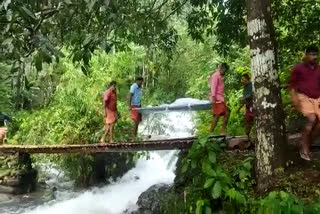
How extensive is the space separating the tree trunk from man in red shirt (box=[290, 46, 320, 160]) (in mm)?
465

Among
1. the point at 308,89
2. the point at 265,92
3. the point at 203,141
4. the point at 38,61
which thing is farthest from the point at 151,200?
the point at 38,61

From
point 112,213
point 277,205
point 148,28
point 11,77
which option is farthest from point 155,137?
point 11,77

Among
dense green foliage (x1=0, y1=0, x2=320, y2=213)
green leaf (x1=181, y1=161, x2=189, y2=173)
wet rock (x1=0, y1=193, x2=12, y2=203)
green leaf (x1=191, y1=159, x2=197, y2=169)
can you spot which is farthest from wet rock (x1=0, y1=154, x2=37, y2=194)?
green leaf (x1=191, y1=159, x2=197, y2=169)

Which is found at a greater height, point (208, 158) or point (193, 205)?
point (208, 158)

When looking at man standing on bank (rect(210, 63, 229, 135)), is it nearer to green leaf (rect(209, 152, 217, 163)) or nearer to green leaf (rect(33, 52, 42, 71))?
green leaf (rect(209, 152, 217, 163))

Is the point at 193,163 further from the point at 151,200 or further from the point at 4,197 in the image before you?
the point at 4,197

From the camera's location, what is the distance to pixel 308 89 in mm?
4812

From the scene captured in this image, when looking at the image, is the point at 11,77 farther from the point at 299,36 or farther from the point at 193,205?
the point at 299,36

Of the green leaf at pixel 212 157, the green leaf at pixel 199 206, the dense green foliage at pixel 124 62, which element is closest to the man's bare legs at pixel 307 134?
the dense green foliage at pixel 124 62

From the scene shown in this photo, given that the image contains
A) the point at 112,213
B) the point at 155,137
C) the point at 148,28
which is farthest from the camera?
the point at 155,137

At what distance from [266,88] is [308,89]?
66 centimetres

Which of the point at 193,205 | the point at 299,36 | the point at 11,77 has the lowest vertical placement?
the point at 193,205

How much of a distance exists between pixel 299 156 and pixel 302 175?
570 millimetres

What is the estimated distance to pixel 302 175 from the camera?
4500 mm
